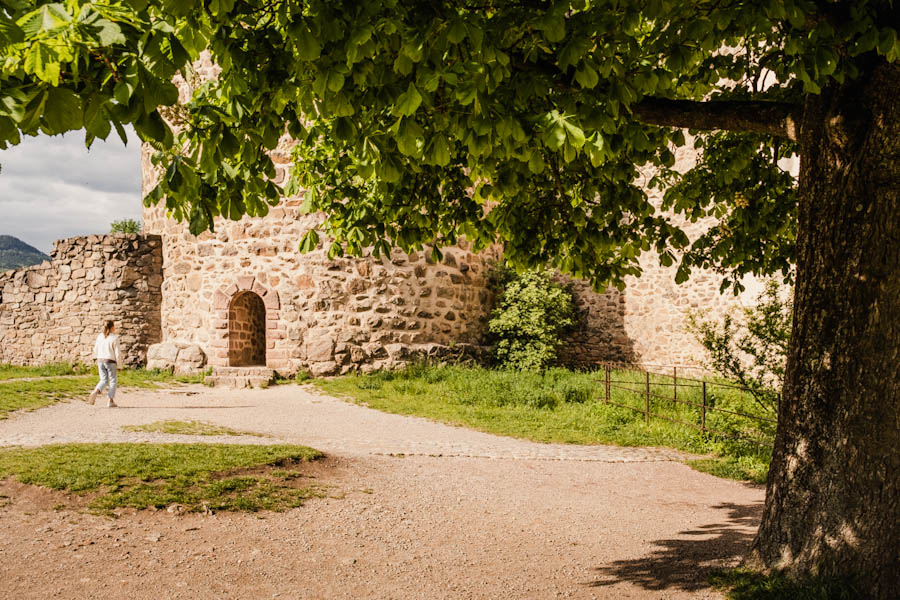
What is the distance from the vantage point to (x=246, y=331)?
13695mm

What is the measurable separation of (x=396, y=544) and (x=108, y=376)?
764 cm

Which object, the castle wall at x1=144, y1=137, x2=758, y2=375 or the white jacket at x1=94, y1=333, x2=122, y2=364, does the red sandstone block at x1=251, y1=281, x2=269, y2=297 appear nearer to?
the castle wall at x1=144, y1=137, x2=758, y2=375

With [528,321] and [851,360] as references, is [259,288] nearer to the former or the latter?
[528,321]

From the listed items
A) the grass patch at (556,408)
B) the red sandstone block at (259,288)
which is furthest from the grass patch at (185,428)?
the red sandstone block at (259,288)

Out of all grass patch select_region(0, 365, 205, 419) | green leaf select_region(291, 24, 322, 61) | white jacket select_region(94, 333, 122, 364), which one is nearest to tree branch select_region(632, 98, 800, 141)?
green leaf select_region(291, 24, 322, 61)

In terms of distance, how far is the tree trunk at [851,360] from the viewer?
10.5ft

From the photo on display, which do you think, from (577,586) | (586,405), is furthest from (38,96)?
(586,405)

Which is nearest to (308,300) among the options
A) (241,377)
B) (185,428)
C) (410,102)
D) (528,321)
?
(241,377)

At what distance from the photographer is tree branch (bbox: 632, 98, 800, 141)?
12.6 feet

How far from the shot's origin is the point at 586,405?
10.3 m

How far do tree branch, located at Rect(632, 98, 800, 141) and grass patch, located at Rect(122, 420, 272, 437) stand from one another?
6040mm

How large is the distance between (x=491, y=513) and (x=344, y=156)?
11.0 ft

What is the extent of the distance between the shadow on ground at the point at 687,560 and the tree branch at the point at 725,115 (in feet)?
8.71

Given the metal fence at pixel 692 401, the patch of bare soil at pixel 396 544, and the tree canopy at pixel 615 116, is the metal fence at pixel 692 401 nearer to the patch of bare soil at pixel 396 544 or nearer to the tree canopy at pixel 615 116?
the patch of bare soil at pixel 396 544
